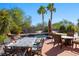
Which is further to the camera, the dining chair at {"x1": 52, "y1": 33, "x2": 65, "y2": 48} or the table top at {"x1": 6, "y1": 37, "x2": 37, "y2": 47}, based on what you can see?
the dining chair at {"x1": 52, "y1": 33, "x2": 65, "y2": 48}

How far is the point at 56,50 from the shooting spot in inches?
250

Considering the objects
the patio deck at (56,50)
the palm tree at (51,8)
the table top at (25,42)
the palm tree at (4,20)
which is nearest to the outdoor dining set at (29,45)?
the table top at (25,42)

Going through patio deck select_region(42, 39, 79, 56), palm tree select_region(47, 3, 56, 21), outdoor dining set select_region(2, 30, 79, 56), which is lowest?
patio deck select_region(42, 39, 79, 56)

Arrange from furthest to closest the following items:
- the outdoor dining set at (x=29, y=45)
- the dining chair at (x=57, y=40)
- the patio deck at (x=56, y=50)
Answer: the dining chair at (x=57, y=40)
the patio deck at (x=56, y=50)
the outdoor dining set at (x=29, y=45)

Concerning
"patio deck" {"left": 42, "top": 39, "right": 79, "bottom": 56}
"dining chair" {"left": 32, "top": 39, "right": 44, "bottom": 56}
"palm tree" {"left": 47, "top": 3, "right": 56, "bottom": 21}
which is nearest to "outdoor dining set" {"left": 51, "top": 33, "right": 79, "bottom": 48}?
"patio deck" {"left": 42, "top": 39, "right": 79, "bottom": 56}

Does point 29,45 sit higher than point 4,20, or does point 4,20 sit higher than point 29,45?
point 4,20

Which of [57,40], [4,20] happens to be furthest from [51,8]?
[4,20]

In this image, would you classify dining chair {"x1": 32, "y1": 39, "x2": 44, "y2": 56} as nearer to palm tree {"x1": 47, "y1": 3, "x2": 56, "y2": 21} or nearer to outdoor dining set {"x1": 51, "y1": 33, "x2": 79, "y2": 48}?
outdoor dining set {"x1": 51, "y1": 33, "x2": 79, "y2": 48}

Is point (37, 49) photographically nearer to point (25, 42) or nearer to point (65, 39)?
point (25, 42)

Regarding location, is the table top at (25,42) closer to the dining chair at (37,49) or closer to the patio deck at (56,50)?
the dining chair at (37,49)

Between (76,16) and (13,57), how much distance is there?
2064mm

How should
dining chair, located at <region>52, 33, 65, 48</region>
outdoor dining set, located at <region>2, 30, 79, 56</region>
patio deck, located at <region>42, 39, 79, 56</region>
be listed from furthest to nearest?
dining chair, located at <region>52, 33, 65, 48</region> → patio deck, located at <region>42, 39, 79, 56</region> → outdoor dining set, located at <region>2, 30, 79, 56</region>

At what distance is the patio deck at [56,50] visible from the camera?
6048 millimetres

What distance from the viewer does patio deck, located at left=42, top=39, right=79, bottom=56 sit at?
605cm
